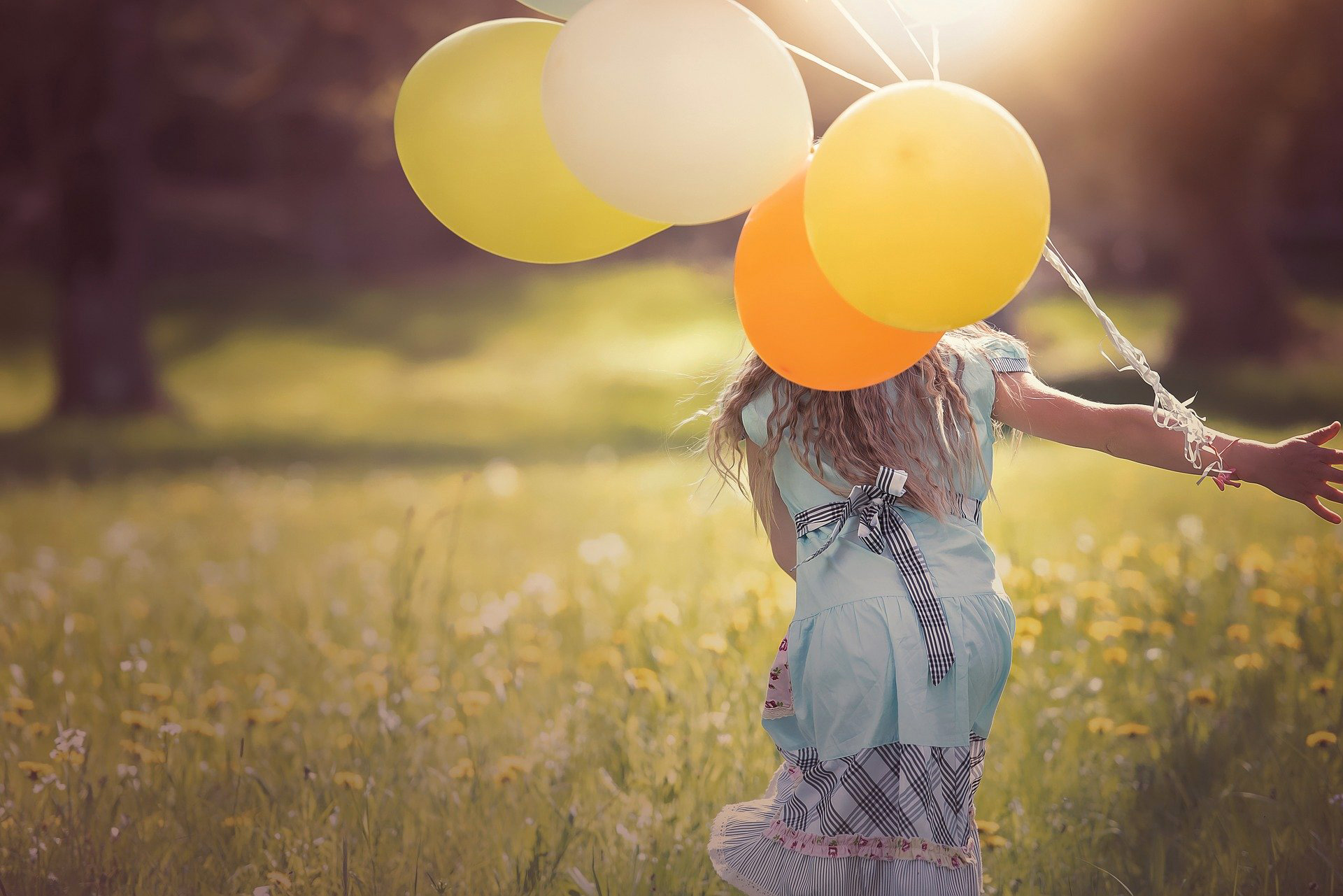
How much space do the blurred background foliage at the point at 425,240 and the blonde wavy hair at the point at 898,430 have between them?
11.3ft

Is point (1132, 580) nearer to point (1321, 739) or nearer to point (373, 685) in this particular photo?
point (1321, 739)

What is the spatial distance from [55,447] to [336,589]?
4.79 m

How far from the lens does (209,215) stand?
1647 centimetres

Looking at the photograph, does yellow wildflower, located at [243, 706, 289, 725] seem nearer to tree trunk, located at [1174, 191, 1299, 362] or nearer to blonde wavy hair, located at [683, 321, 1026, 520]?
blonde wavy hair, located at [683, 321, 1026, 520]

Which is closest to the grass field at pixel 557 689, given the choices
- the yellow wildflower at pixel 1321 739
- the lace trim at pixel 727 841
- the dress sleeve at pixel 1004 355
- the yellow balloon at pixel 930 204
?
the yellow wildflower at pixel 1321 739

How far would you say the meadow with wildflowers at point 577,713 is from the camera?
2365 mm

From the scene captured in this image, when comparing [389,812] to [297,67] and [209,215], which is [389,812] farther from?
[209,215]

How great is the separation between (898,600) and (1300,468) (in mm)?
663

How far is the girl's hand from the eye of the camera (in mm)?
1782

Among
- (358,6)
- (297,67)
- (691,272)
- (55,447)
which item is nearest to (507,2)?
(358,6)

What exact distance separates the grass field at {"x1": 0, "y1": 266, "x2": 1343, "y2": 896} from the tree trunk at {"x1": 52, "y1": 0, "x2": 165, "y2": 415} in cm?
305

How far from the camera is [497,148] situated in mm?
1910

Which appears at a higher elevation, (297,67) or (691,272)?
(297,67)


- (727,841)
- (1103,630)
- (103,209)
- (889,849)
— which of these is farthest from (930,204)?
(103,209)
